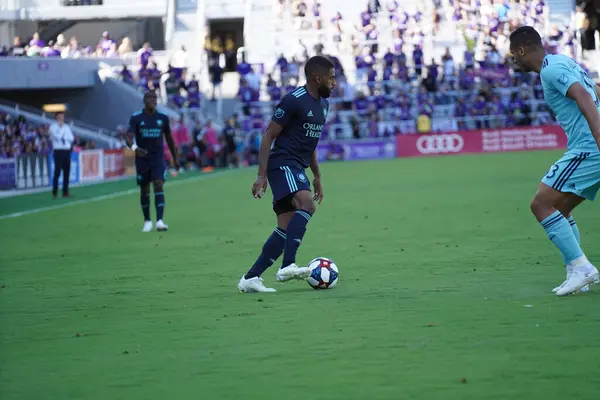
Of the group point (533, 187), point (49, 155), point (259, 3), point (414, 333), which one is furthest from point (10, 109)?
point (414, 333)

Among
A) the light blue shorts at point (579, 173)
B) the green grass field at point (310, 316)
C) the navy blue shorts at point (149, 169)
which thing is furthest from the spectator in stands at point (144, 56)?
the light blue shorts at point (579, 173)

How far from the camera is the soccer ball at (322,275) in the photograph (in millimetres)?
9820

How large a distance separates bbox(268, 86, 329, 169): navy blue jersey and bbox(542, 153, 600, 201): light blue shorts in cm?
210

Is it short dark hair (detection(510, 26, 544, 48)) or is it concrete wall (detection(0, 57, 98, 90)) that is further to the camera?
concrete wall (detection(0, 57, 98, 90))

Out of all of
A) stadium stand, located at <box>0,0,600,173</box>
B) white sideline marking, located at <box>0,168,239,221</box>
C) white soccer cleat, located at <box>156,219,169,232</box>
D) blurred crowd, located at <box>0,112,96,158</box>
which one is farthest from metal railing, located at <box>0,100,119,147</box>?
white soccer cleat, located at <box>156,219,169,232</box>

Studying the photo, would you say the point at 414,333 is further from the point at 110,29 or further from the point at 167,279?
the point at 110,29

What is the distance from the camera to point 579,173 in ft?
28.5

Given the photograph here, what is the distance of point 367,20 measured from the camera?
4759 cm

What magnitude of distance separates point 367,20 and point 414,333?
4112cm

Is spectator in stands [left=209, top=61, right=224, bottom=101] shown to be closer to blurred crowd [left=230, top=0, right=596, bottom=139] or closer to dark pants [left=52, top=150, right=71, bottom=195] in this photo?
blurred crowd [left=230, top=0, right=596, bottom=139]

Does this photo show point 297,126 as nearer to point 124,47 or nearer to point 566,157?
point 566,157

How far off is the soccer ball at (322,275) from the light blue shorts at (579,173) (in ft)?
7.12

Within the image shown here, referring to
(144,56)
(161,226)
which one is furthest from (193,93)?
(161,226)

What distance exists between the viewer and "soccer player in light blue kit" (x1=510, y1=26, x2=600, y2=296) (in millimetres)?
8648
